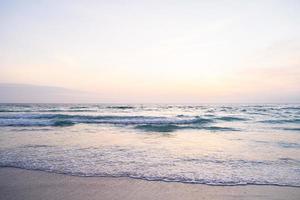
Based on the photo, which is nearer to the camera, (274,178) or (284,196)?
(284,196)

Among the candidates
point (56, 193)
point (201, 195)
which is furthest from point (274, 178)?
point (56, 193)

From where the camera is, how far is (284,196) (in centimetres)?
484

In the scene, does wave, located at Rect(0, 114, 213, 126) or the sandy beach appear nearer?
the sandy beach

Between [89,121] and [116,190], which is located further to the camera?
[89,121]

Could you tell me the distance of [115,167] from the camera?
6.77 meters

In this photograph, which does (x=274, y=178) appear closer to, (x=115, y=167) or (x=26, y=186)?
(x=115, y=167)

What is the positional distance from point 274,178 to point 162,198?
2871 mm

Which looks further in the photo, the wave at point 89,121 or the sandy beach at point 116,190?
the wave at point 89,121

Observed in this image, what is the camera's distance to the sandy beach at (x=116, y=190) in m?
4.78

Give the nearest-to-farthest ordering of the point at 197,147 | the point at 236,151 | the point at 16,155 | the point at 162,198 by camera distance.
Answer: the point at 162,198 < the point at 16,155 < the point at 236,151 < the point at 197,147

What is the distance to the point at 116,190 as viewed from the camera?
16.7 ft

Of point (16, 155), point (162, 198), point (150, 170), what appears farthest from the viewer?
point (16, 155)

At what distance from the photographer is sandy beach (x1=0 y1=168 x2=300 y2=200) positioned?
4.78 m

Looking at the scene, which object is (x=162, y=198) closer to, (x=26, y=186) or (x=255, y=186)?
(x=255, y=186)
